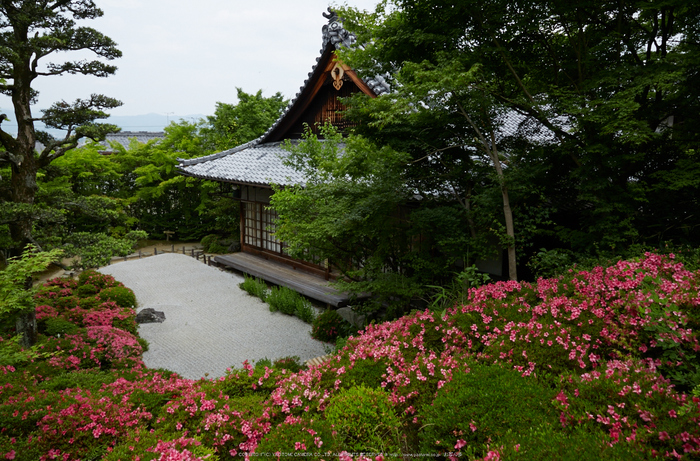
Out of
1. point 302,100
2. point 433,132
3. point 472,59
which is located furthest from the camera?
point 302,100

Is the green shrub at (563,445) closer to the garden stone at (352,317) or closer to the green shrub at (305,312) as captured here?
the garden stone at (352,317)

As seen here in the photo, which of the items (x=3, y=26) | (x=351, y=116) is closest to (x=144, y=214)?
(x=3, y=26)

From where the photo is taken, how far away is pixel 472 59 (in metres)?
5.78

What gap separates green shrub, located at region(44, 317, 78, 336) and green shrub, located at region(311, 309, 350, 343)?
442 cm

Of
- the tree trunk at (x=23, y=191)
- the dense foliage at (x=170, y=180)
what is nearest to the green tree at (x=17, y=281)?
the tree trunk at (x=23, y=191)

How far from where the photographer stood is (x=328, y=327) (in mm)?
8617

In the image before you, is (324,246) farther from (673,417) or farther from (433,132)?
(673,417)

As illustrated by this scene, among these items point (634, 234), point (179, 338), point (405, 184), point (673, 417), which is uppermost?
point (405, 184)

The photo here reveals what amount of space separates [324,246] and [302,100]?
7.46 m

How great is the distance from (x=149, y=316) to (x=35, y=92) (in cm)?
523

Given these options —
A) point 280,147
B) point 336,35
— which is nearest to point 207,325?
point 280,147

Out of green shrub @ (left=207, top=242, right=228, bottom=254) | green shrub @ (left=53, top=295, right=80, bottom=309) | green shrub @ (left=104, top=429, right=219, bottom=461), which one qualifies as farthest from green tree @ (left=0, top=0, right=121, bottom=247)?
green shrub @ (left=207, top=242, right=228, bottom=254)

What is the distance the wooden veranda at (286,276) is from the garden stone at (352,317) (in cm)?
37

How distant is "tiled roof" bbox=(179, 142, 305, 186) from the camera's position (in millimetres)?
11766
